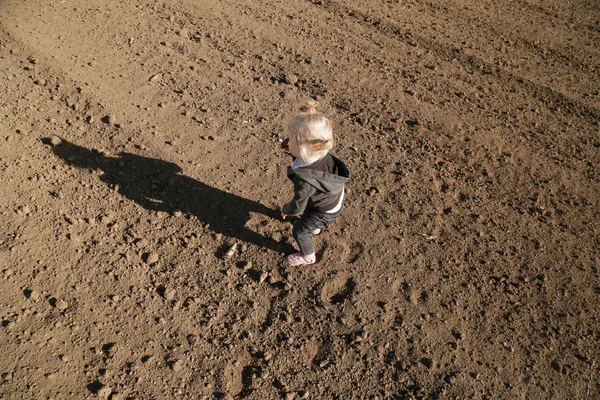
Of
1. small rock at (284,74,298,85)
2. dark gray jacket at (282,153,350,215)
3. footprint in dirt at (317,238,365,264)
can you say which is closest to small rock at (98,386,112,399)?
dark gray jacket at (282,153,350,215)

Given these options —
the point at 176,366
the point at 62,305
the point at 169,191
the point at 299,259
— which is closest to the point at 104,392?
the point at 176,366

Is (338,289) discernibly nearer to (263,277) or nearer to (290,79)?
(263,277)

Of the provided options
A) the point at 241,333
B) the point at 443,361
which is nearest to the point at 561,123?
the point at 443,361

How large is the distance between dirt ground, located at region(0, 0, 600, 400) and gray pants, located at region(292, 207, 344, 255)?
27 cm

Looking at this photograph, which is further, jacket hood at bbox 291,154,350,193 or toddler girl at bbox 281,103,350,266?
jacket hood at bbox 291,154,350,193

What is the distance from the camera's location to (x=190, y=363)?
298 centimetres

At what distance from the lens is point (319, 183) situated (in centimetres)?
287

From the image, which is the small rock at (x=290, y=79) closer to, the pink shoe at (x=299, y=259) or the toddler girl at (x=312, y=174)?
the toddler girl at (x=312, y=174)

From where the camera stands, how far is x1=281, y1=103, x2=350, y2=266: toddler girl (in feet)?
8.75

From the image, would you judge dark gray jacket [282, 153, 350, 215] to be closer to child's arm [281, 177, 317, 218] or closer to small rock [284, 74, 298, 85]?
child's arm [281, 177, 317, 218]

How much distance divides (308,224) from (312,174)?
545 mm

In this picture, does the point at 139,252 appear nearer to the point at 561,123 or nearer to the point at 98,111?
the point at 98,111

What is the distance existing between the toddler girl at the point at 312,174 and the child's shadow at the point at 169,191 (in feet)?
1.72

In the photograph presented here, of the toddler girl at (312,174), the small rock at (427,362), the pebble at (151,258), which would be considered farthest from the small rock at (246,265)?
the small rock at (427,362)
